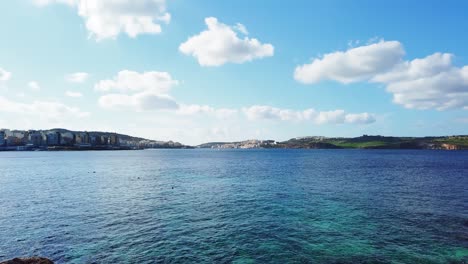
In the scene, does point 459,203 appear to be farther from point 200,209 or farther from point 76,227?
point 76,227

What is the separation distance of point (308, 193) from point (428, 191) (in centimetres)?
3020

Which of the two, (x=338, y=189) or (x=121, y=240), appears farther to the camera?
(x=338, y=189)

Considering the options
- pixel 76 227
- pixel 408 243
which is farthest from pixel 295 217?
pixel 76 227

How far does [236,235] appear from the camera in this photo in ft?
125

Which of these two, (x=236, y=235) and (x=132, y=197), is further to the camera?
(x=132, y=197)

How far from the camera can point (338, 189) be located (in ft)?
249

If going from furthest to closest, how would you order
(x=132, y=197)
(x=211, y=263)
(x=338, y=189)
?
(x=338, y=189) → (x=132, y=197) → (x=211, y=263)

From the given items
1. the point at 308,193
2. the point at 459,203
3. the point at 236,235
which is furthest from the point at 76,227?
the point at 459,203

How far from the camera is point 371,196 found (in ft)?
217

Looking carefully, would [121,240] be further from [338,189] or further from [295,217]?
[338,189]

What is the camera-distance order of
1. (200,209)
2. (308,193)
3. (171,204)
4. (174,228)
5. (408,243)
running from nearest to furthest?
(408,243), (174,228), (200,209), (171,204), (308,193)

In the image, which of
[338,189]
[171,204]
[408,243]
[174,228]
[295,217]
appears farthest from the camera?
[338,189]

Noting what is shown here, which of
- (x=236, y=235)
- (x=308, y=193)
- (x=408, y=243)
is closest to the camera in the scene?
(x=408, y=243)

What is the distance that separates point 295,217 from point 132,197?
37.1 m
